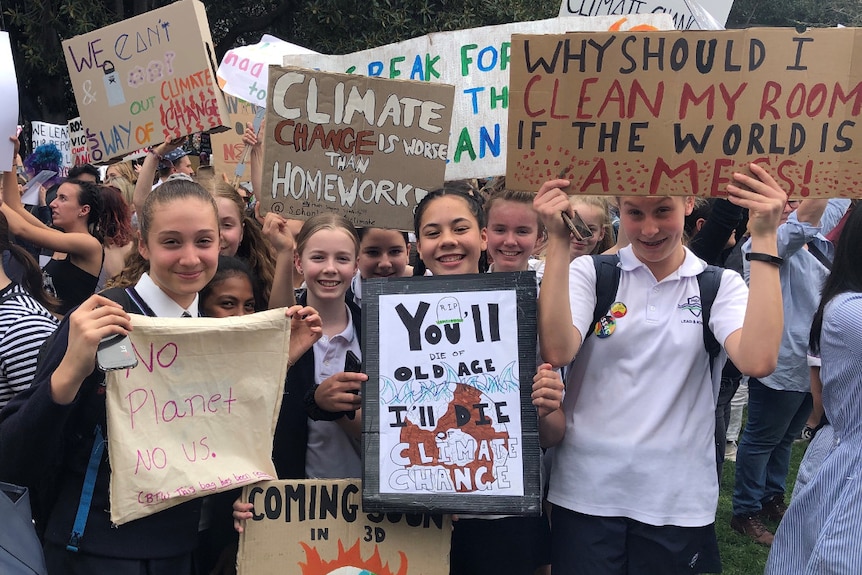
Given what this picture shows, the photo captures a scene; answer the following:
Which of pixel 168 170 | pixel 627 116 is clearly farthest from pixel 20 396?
pixel 168 170

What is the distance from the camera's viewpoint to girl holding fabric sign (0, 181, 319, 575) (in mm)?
2289

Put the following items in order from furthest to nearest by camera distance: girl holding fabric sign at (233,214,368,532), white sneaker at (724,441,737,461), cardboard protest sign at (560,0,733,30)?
white sneaker at (724,441,737,461) < cardboard protest sign at (560,0,733,30) < girl holding fabric sign at (233,214,368,532)

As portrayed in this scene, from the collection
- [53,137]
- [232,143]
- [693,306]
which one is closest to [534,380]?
[693,306]

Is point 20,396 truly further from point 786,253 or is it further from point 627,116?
point 786,253

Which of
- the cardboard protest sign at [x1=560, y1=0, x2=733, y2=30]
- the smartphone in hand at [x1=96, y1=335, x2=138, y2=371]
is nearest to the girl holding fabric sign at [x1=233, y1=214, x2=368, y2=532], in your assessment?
the smartphone in hand at [x1=96, y1=335, x2=138, y2=371]

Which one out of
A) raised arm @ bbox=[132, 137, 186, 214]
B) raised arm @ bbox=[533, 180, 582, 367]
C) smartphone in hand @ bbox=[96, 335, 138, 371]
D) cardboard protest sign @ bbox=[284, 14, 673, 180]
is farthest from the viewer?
raised arm @ bbox=[132, 137, 186, 214]

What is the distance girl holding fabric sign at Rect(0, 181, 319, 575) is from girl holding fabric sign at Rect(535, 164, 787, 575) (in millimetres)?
893

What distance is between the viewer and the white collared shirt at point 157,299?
2.64m

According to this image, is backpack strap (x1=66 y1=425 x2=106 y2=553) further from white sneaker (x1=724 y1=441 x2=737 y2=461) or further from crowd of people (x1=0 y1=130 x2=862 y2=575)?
white sneaker (x1=724 y1=441 x2=737 y2=461)

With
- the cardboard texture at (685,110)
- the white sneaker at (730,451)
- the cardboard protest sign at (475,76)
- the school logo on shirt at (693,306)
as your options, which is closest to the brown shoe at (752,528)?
the white sneaker at (730,451)

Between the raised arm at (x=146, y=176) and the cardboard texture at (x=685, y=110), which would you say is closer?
the cardboard texture at (x=685, y=110)

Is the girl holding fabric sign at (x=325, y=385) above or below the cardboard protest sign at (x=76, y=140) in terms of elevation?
below

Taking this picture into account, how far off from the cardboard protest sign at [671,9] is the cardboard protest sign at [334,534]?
3411 mm

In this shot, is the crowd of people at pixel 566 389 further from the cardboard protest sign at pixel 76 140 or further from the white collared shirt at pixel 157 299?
the cardboard protest sign at pixel 76 140
